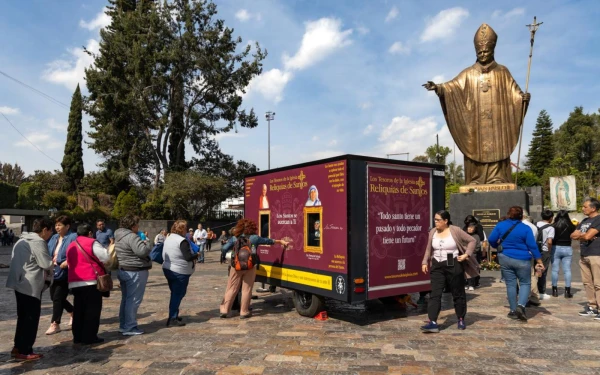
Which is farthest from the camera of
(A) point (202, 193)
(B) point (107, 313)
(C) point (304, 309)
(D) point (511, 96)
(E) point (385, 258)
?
(A) point (202, 193)

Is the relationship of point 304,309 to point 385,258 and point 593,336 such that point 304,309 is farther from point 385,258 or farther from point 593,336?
point 593,336

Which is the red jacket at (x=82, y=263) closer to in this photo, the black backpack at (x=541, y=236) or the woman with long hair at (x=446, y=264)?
the woman with long hair at (x=446, y=264)

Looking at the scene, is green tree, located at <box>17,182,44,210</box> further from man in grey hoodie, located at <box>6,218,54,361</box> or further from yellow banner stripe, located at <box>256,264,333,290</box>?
man in grey hoodie, located at <box>6,218,54,361</box>

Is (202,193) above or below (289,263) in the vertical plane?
above

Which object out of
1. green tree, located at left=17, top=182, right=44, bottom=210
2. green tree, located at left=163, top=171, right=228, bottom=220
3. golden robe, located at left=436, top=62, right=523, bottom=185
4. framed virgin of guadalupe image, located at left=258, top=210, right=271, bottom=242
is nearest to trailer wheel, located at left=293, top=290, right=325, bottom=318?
framed virgin of guadalupe image, located at left=258, top=210, right=271, bottom=242

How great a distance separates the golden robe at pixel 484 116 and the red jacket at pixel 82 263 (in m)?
13.5

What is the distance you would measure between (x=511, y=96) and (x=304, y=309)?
38.9 ft

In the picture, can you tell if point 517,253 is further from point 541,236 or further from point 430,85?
point 430,85

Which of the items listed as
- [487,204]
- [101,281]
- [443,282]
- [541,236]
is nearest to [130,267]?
[101,281]

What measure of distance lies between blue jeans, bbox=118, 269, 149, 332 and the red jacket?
0.47 meters

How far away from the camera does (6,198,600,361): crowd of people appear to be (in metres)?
4.94

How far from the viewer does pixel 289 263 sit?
7.15 meters

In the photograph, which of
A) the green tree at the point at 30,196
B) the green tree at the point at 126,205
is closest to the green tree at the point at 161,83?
the green tree at the point at 126,205

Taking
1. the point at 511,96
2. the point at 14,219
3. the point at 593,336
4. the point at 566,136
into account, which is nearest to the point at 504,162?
the point at 511,96
